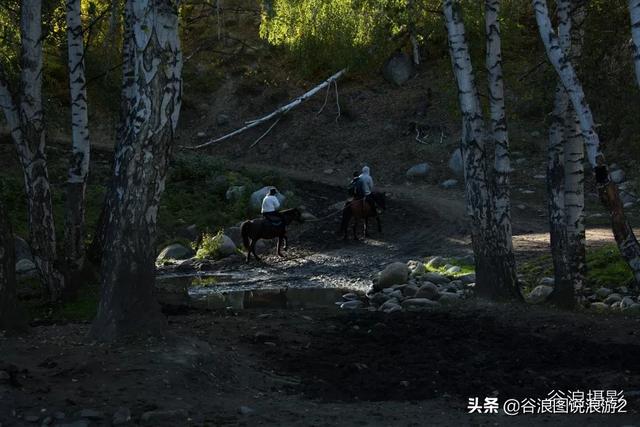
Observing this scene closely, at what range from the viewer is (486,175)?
46.2 ft

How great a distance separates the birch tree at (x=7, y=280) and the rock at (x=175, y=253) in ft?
45.3

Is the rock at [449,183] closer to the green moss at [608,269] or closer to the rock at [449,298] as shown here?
the green moss at [608,269]

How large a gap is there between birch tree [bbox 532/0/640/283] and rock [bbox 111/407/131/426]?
6.38 metres

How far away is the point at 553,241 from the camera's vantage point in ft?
47.5

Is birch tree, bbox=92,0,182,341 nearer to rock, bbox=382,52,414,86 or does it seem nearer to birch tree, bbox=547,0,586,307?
birch tree, bbox=547,0,586,307

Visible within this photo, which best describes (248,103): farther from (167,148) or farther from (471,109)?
(167,148)

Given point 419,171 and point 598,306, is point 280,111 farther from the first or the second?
point 598,306

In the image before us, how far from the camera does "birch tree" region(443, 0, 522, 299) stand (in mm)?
13828

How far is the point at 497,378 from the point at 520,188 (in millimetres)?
21258

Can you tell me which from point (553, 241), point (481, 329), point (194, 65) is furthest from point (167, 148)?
point (194, 65)

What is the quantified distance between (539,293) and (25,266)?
35.2 ft

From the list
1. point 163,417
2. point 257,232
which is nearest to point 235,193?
point 257,232

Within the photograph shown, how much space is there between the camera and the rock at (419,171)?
3269 centimetres

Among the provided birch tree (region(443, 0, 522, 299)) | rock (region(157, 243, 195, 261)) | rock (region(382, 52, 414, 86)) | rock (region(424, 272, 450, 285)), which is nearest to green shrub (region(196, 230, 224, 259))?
rock (region(157, 243, 195, 261))
